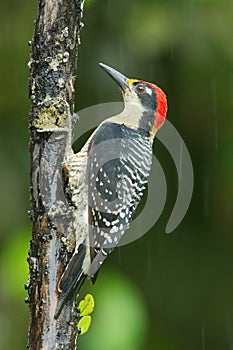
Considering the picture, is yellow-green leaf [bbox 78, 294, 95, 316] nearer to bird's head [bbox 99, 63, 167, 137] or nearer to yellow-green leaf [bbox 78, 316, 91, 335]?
yellow-green leaf [bbox 78, 316, 91, 335]

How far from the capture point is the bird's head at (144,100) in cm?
399

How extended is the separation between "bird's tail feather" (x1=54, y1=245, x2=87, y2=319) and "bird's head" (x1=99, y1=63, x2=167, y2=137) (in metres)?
0.95

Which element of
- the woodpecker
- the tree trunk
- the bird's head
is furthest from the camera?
the bird's head

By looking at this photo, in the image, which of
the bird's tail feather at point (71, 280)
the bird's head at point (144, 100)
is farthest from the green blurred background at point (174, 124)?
the bird's tail feather at point (71, 280)

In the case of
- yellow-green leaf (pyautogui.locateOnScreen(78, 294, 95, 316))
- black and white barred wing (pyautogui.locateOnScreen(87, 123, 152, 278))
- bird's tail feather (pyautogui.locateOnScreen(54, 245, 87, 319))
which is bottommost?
yellow-green leaf (pyautogui.locateOnScreen(78, 294, 95, 316))

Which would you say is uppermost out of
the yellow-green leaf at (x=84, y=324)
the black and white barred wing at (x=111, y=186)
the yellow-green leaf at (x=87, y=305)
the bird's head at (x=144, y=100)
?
the bird's head at (x=144, y=100)

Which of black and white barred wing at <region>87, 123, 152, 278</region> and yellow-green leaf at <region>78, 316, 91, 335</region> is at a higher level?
black and white barred wing at <region>87, 123, 152, 278</region>

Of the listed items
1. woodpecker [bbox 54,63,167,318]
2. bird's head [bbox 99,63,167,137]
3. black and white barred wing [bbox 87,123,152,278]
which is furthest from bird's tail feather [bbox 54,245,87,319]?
bird's head [bbox 99,63,167,137]

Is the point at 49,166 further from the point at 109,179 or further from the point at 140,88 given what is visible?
the point at 140,88

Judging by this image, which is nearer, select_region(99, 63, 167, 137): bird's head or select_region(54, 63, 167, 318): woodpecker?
select_region(54, 63, 167, 318): woodpecker

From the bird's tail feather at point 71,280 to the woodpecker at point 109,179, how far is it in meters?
0.01

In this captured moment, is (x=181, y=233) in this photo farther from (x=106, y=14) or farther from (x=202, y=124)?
(x=106, y=14)

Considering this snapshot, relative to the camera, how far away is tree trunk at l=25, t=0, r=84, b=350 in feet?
10.3

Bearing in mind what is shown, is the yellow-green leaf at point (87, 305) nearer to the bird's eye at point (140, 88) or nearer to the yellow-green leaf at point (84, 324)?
the yellow-green leaf at point (84, 324)
